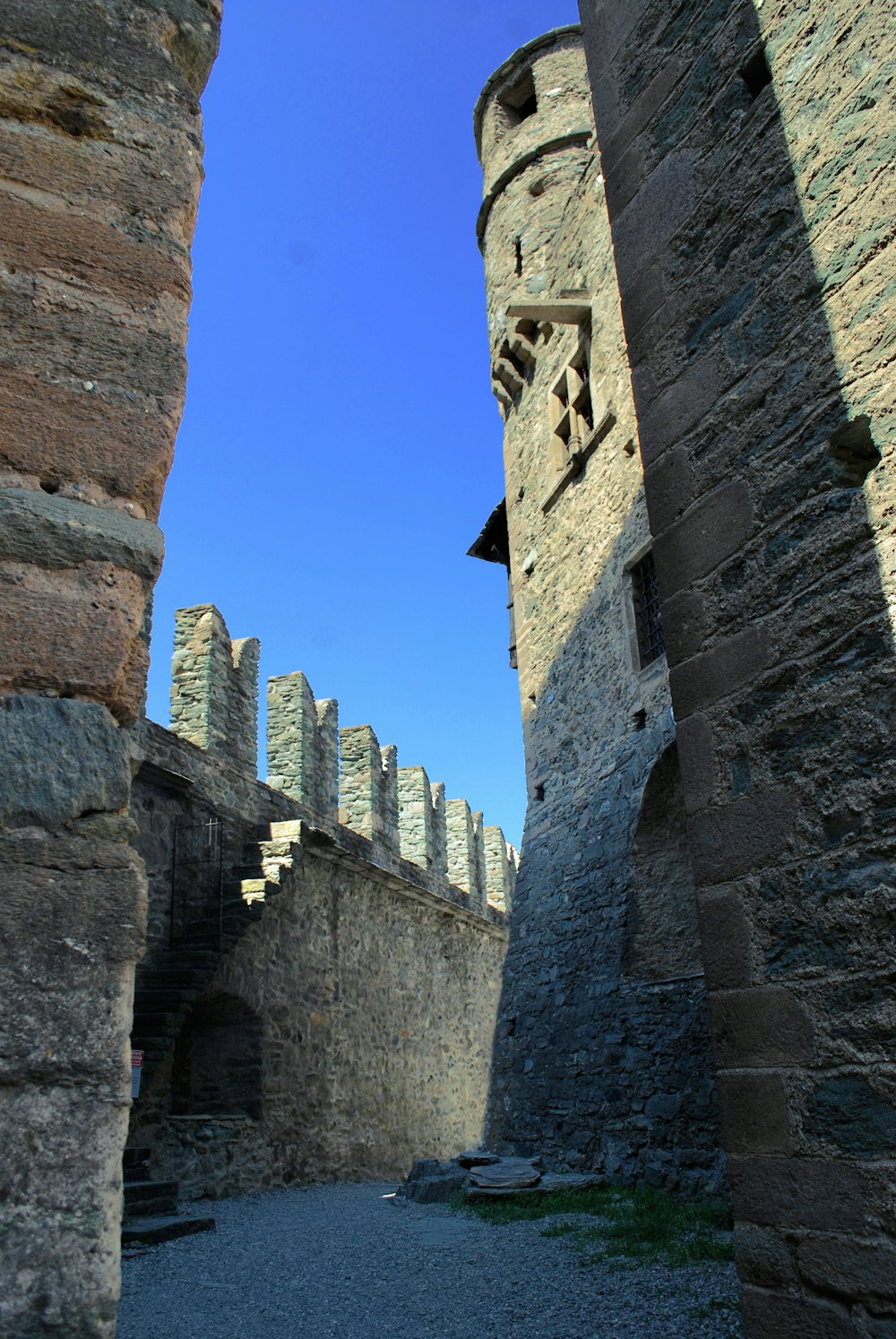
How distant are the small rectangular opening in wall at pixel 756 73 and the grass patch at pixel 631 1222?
5169 mm

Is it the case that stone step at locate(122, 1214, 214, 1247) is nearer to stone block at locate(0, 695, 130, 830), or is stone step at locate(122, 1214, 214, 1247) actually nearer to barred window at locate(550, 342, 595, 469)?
stone block at locate(0, 695, 130, 830)

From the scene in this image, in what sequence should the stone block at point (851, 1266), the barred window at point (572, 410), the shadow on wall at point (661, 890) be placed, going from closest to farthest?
the stone block at point (851, 1266) < the shadow on wall at point (661, 890) < the barred window at point (572, 410)

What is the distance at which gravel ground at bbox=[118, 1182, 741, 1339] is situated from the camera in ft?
13.8

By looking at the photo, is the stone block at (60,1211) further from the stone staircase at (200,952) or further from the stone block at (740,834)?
the stone staircase at (200,952)

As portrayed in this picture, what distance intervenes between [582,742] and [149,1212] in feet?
18.4

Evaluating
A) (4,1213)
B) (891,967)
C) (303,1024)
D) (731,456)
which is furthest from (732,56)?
(303,1024)

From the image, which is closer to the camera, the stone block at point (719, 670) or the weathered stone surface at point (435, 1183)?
the stone block at point (719, 670)

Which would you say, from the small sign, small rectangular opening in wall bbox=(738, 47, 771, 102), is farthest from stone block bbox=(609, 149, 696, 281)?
the small sign

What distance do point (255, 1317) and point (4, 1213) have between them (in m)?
4.08

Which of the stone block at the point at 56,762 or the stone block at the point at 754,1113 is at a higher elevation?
the stone block at the point at 56,762

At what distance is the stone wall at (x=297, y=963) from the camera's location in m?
9.56

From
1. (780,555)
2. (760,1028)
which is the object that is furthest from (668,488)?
(760,1028)

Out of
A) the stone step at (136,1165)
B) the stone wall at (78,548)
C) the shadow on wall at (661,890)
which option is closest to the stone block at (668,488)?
the stone wall at (78,548)

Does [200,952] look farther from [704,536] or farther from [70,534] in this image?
[70,534]
